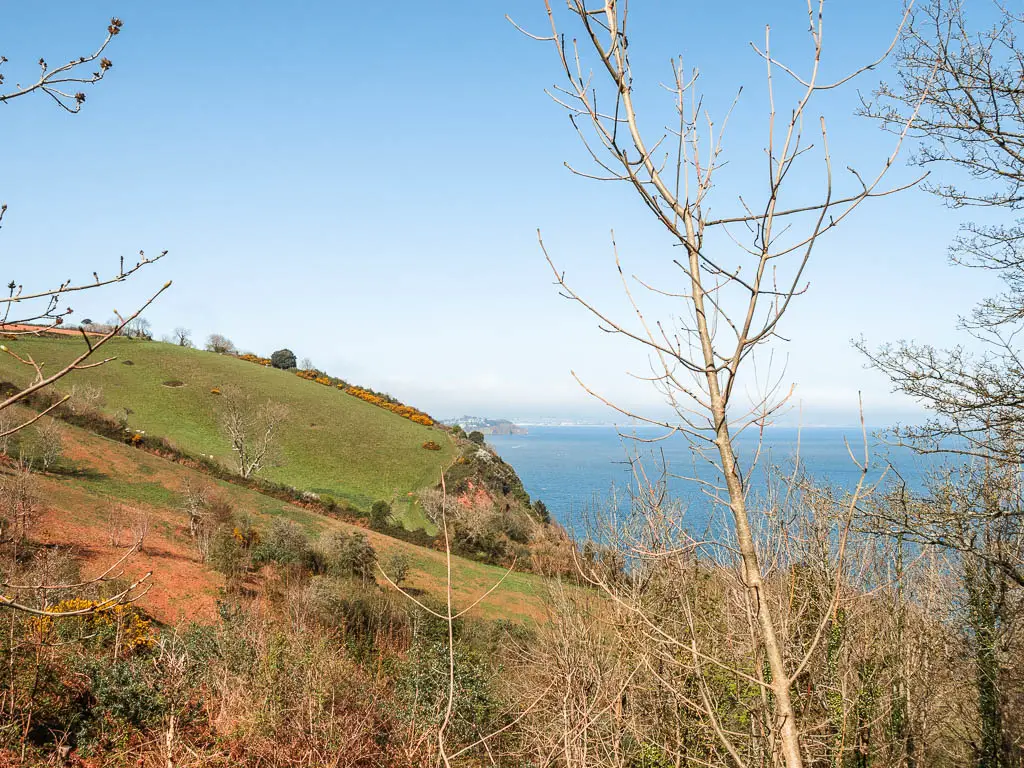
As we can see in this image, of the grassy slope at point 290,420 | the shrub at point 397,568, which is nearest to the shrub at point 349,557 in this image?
the shrub at point 397,568

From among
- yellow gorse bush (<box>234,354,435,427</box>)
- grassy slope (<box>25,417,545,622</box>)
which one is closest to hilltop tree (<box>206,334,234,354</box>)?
yellow gorse bush (<box>234,354,435,427</box>)

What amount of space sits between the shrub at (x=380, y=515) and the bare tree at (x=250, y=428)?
8.72 metres

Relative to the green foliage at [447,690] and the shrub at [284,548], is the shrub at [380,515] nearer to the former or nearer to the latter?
the shrub at [284,548]

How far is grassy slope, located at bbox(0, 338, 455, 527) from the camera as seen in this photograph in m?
42.6

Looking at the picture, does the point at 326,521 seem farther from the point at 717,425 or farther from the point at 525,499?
the point at 717,425

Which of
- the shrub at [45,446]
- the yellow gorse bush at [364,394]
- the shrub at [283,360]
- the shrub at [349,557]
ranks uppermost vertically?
the shrub at [283,360]

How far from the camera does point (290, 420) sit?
167 feet

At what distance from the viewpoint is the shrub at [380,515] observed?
34.4 meters

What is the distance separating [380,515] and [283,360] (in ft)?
140

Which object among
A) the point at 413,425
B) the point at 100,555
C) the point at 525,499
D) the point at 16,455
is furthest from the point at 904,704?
the point at 413,425

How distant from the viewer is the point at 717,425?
165 centimetres

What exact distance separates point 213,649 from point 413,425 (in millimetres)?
46945

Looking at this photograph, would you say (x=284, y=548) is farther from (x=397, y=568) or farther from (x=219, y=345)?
(x=219, y=345)

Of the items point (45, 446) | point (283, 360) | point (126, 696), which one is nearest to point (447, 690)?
point (126, 696)
